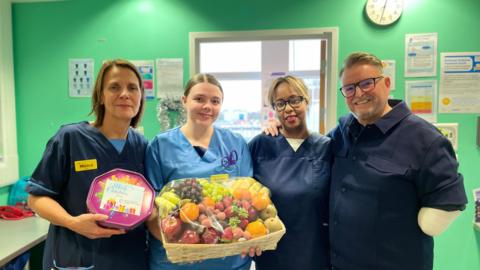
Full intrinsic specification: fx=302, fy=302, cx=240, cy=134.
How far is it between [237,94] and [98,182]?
3.32 m

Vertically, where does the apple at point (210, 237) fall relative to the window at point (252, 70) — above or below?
below

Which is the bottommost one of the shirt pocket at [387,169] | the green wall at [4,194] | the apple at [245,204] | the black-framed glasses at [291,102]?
the green wall at [4,194]

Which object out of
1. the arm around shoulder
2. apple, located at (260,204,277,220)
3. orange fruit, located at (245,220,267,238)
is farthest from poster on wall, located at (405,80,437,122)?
orange fruit, located at (245,220,267,238)

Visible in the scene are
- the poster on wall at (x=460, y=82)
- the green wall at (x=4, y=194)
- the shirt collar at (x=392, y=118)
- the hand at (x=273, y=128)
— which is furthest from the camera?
the green wall at (x=4, y=194)

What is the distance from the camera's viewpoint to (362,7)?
238cm

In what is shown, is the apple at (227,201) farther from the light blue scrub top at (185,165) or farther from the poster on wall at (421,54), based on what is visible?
the poster on wall at (421,54)

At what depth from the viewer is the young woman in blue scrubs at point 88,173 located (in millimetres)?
1157

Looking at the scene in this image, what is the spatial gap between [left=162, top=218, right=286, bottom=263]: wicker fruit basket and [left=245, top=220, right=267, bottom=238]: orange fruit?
0.02 metres

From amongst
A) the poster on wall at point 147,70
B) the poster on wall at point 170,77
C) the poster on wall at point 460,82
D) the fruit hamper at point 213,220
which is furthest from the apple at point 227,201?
the poster on wall at point 460,82

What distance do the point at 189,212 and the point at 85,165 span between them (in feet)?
1.56

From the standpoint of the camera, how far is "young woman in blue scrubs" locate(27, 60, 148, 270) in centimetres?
116

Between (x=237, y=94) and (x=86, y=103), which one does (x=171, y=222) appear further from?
(x=237, y=94)

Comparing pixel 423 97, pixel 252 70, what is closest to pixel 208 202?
pixel 423 97

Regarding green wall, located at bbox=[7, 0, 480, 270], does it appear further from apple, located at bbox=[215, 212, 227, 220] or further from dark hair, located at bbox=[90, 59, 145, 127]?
apple, located at bbox=[215, 212, 227, 220]
